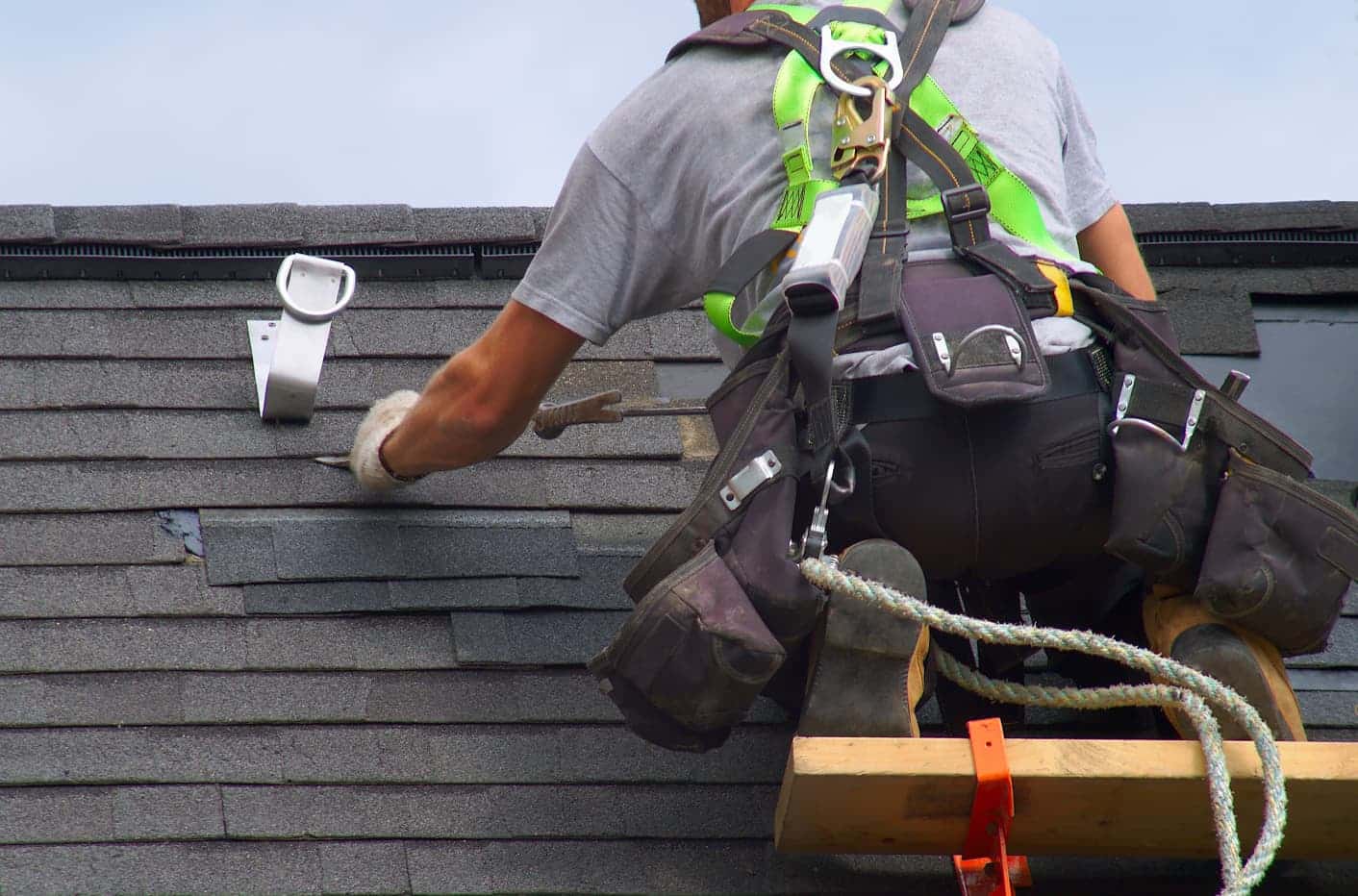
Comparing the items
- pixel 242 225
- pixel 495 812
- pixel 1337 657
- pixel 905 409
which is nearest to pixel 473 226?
pixel 242 225

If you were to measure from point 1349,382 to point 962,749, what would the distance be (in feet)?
6.60

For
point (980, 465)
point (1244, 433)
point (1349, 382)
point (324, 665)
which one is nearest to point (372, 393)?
point (324, 665)

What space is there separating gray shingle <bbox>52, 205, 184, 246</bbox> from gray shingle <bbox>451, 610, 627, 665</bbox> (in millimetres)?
1228

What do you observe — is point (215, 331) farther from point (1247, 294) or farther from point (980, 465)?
point (1247, 294)

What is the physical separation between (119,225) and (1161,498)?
2380mm

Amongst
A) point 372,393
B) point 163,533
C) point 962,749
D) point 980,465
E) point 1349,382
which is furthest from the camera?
point 1349,382

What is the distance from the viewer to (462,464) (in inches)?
126

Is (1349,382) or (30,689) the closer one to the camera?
(30,689)

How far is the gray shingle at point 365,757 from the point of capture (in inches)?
110

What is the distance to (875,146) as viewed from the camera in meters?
2.54

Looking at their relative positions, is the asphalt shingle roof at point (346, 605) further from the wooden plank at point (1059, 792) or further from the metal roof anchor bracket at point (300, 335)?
the wooden plank at point (1059, 792)

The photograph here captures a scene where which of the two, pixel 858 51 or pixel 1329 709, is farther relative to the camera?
pixel 1329 709

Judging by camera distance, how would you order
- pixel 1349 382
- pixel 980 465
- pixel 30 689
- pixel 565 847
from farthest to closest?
1. pixel 1349 382
2. pixel 30 689
3. pixel 565 847
4. pixel 980 465

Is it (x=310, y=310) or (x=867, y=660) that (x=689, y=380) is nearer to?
(x=310, y=310)
